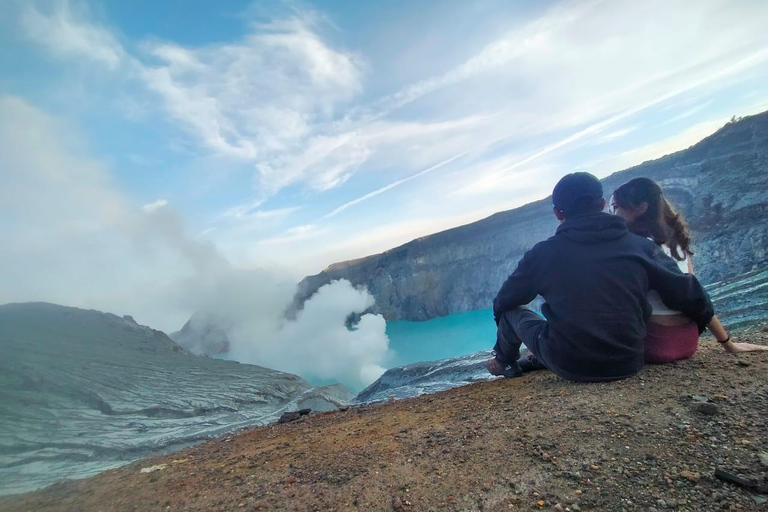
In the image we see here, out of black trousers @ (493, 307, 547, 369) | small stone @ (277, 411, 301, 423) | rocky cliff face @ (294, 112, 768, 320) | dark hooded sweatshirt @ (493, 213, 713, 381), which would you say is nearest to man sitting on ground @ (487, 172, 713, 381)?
dark hooded sweatshirt @ (493, 213, 713, 381)

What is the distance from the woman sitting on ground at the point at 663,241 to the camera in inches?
124

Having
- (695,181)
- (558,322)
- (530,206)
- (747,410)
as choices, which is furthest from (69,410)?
(530,206)

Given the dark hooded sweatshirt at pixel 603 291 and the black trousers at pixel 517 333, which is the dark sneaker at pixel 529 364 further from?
the dark hooded sweatshirt at pixel 603 291

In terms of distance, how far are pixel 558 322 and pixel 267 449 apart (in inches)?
119

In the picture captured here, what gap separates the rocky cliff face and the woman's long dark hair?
1823 centimetres

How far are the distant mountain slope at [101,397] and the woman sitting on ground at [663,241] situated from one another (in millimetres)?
8799

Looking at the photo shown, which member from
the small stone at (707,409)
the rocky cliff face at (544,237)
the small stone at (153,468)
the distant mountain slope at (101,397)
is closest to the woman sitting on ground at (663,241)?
the small stone at (707,409)

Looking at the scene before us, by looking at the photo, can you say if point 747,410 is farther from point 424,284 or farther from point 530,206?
point 424,284

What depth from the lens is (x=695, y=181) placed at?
73.5ft

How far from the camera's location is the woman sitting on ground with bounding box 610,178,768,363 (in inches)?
Result: 124

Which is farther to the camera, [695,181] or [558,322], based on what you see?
[695,181]

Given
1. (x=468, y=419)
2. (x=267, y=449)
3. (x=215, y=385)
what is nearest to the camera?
(x=468, y=419)

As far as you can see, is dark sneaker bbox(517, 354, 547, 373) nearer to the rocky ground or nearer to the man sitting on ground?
the rocky ground

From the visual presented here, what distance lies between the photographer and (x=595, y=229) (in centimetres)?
292
